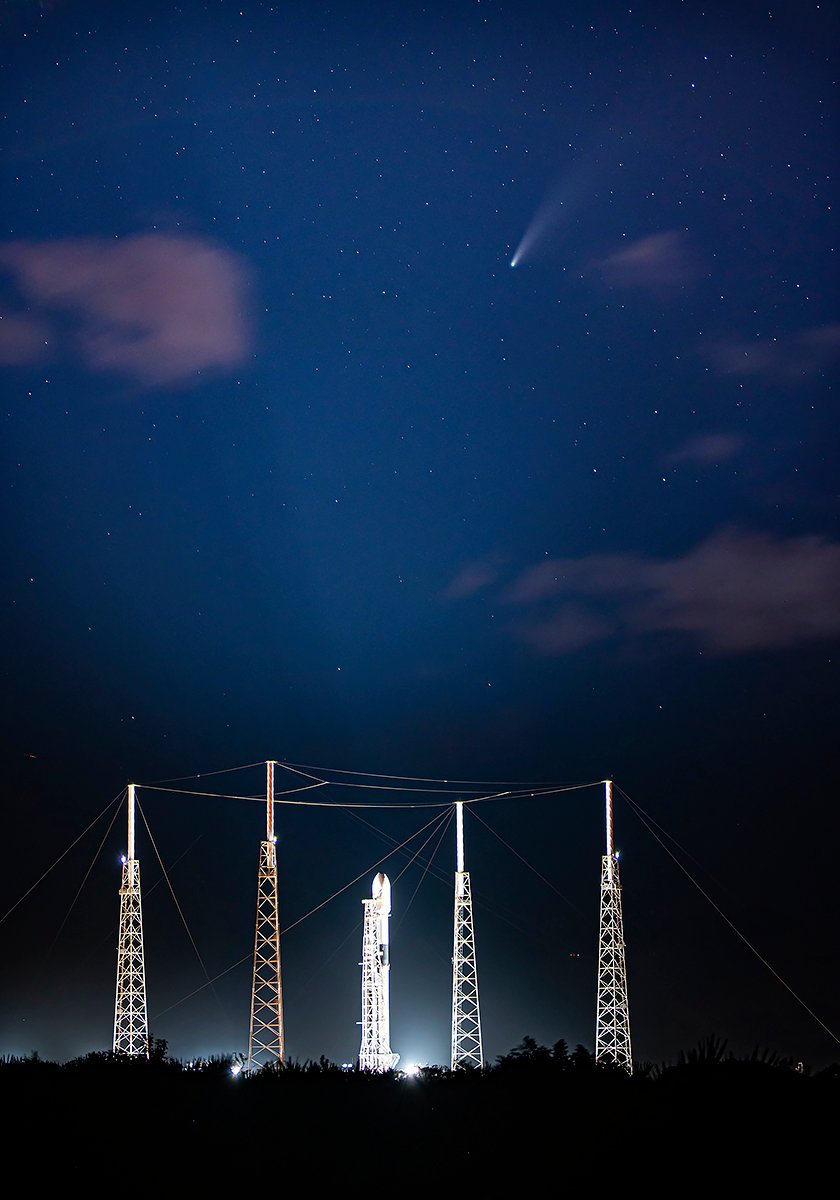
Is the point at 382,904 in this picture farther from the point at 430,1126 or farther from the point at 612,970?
the point at 430,1126

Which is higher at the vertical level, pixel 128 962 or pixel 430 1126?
pixel 128 962

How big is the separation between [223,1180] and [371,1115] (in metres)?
1.78

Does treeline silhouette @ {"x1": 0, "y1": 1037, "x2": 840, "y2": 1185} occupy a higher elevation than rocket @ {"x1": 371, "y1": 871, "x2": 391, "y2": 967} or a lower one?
lower

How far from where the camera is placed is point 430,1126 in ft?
43.8

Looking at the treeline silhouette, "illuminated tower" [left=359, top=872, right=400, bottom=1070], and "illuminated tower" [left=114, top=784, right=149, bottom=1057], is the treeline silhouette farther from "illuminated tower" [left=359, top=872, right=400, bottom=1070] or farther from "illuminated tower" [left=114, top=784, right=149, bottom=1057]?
"illuminated tower" [left=359, top=872, right=400, bottom=1070]

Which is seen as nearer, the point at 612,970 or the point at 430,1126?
the point at 430,1126

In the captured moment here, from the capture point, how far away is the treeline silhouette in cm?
1073

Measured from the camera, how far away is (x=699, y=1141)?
1075 centimetres

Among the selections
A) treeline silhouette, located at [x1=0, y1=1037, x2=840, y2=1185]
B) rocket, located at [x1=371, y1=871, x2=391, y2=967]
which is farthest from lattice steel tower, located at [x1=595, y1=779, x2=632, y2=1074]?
treeline silhouette, located at [x1=0, y1=1037, x2=840, y2=1185]

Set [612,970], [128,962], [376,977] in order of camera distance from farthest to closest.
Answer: [376,977] → [128,962] → [612,970]

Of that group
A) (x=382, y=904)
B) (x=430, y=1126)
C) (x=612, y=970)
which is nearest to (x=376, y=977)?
(x=382, y=904)

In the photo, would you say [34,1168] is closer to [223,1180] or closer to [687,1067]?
[223,1180]

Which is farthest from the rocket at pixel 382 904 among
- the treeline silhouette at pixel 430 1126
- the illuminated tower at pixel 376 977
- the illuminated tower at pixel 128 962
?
the treeline silhouette at pixel 430 1126

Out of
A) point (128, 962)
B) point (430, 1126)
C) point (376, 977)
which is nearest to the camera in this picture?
point (430, 1126)
